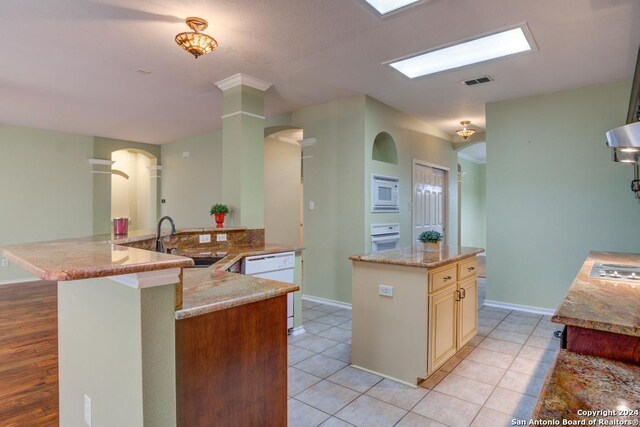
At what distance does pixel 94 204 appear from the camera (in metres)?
6.79

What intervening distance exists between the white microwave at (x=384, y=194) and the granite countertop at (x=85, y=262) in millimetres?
3510

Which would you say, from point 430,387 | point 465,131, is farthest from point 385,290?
point 465,131

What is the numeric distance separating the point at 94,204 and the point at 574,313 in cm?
759

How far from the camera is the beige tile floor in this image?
2.12m

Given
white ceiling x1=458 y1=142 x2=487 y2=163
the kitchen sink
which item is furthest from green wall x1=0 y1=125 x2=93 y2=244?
white ceiling x1=458 y1=142 x2=487 y2=163

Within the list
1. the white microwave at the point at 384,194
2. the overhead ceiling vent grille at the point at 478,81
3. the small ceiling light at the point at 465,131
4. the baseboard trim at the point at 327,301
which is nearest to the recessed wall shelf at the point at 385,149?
the white microwave at the point at 384,194

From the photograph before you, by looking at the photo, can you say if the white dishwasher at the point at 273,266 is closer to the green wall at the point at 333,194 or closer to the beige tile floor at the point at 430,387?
the beige tile floor at the point at 430,387

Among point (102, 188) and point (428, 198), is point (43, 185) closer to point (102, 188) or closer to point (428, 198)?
point (102, 188)

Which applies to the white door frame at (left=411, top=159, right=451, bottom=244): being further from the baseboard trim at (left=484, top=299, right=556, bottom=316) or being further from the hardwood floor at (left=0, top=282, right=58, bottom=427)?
the hardwood floor at (left=0, top=282, right=58, bottom=427)

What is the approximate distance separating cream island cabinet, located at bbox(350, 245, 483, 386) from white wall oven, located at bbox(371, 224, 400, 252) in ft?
5.35

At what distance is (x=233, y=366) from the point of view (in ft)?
4.50

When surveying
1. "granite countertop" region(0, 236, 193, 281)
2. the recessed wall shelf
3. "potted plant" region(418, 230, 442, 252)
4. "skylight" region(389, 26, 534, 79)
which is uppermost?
"skylight" region(389, 26, 534, 79)

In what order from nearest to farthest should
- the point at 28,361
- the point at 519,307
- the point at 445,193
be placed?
1. the point at 28,361
2. the point at 519,307
3. the point at 445,193

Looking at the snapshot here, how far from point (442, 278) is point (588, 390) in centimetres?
172
